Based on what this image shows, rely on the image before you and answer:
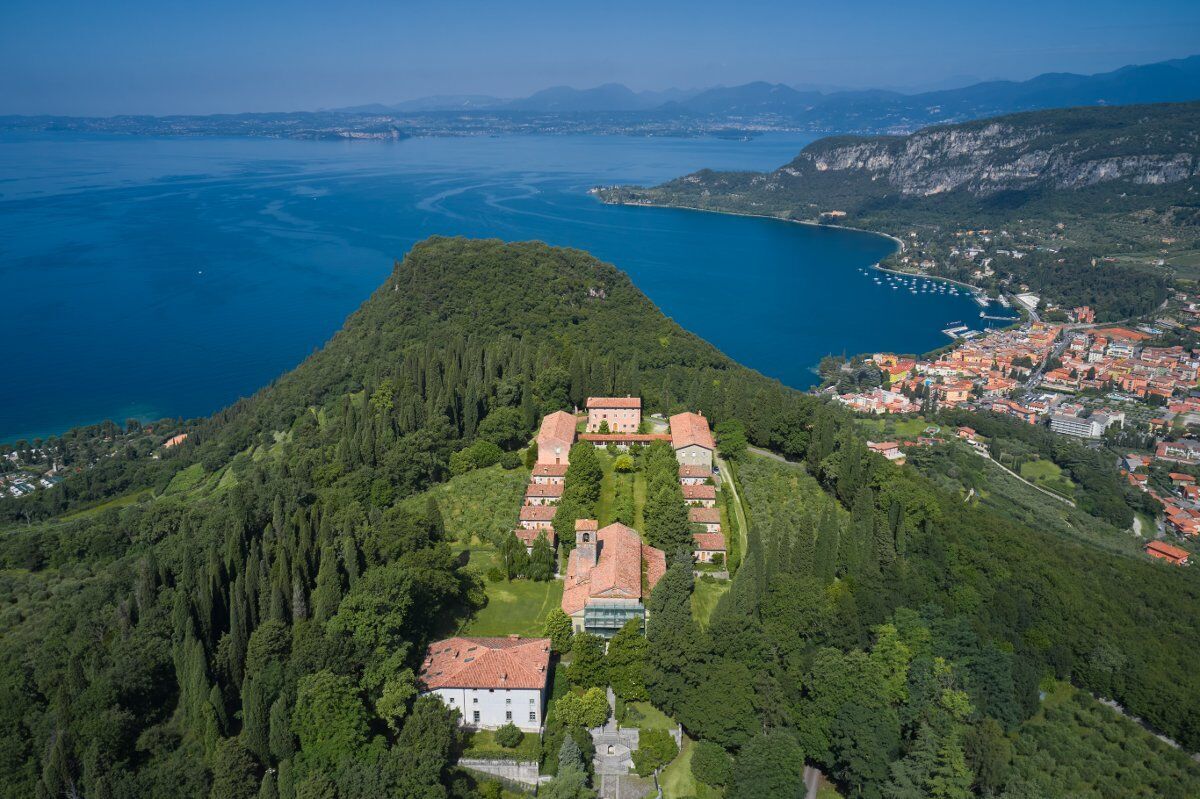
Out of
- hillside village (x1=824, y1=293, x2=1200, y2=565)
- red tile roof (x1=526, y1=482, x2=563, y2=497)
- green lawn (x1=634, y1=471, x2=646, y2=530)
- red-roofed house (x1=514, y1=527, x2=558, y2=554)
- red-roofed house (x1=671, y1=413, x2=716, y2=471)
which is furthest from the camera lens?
hillside village (x1=824, y1=293, x2=1200, y2=565)

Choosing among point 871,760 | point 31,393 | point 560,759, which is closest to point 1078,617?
point 871,760

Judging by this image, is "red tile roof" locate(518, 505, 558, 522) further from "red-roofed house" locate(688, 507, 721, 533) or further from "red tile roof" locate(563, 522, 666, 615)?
"red-roofed house" locate(688, 507, 721, 533)

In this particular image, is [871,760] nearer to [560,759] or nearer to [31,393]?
[560,759]

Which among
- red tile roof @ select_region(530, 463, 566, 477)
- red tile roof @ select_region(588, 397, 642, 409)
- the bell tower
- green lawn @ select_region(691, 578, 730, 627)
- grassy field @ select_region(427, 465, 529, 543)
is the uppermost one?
red tile roof @ select_region(588, 397, 642, 409)

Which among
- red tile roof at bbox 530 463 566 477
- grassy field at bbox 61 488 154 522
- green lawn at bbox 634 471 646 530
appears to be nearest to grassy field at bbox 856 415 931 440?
green lawn at bbox 634 471 646 530

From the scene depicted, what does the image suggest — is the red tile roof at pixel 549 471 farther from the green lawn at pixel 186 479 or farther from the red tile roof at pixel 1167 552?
the red tile roof at pixel 1167 552

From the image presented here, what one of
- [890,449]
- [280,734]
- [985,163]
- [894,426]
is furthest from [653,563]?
[985,163]
